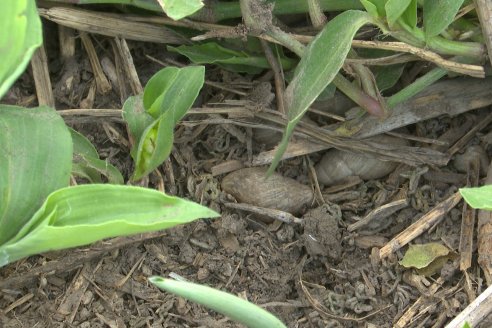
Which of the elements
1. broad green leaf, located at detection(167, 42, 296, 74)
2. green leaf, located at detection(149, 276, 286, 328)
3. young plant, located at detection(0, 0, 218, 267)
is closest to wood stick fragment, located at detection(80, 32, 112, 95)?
broad green leaf, located at detection(167, 42, 296, 74)

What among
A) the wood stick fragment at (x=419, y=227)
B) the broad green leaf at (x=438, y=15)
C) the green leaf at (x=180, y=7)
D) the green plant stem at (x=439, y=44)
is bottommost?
the wood stick fragment at (x=419, y=227)

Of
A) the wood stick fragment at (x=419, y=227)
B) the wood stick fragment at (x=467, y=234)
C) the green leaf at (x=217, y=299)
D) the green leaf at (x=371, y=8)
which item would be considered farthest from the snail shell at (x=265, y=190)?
the green leaf at (x=217, y=299)

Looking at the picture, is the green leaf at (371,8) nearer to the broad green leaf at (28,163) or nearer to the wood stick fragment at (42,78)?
the broad green leaf at (28,163)

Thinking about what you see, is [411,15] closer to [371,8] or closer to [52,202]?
[371,8]

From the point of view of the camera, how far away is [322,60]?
1218 millimetres

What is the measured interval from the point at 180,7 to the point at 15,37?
283mm

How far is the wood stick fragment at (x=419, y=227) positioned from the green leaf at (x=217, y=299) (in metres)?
0.52

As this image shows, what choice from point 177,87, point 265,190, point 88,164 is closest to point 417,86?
point 265,190

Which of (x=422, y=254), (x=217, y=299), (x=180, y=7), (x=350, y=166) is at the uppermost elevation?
(x=180, y=7)

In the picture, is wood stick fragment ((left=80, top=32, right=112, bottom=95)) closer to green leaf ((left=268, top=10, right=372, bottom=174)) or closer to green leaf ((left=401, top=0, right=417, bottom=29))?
green leaf ((left=268, top=10, right=372, bottom=174))

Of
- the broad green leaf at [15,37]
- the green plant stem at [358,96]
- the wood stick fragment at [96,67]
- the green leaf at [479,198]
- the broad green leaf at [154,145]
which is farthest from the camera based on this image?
the wood stick fragment at [96,67]

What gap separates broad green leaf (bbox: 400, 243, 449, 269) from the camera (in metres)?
1.38

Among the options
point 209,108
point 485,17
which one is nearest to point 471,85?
point 485,17

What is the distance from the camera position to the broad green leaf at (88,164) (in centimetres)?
130
